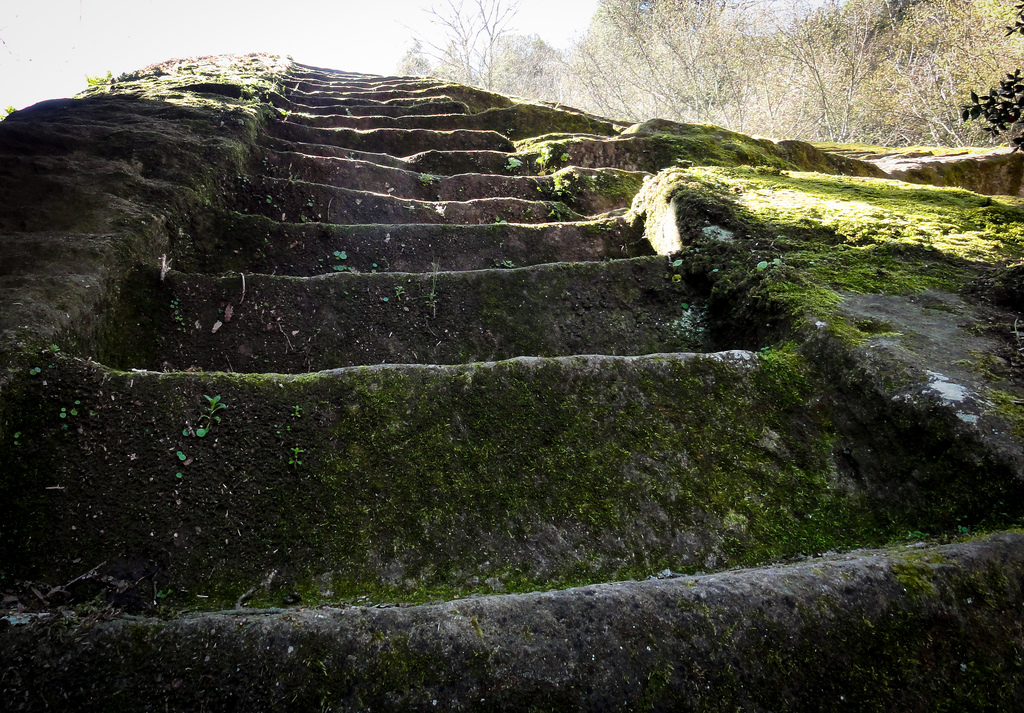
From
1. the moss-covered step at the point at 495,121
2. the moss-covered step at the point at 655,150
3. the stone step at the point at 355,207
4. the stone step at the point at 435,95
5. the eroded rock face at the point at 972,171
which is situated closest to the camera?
the stone step at the point at 355,207

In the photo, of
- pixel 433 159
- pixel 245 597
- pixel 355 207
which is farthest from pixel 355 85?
pixel 245 597

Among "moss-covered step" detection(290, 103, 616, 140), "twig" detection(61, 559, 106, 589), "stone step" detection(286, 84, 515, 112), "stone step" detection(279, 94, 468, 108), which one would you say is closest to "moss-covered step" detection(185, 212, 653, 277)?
"twig" detection(61, 559, 106, 589)

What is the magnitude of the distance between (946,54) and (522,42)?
28032mm

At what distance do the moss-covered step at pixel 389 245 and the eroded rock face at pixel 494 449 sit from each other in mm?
27

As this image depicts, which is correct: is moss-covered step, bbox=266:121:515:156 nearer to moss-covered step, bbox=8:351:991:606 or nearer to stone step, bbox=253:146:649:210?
stone step, bbox=253:146:649:210

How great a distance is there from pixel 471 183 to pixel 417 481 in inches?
148

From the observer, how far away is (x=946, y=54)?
14.3m

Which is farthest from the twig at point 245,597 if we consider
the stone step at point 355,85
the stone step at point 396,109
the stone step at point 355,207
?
the stone step at point 355,85

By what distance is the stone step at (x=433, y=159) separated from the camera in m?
5.21

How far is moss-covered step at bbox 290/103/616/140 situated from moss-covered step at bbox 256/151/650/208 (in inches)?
88.3

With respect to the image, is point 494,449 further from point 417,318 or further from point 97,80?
point 97,80

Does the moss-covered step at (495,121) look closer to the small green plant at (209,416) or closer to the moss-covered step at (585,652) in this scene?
the small green plant at (209,416)

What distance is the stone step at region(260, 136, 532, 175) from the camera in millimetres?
5207

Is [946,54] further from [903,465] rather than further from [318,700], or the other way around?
[318,700]
